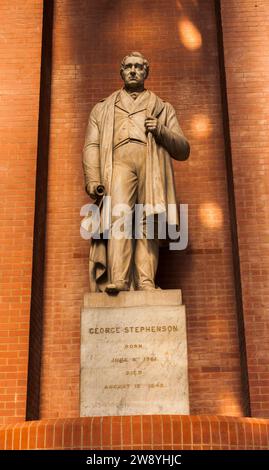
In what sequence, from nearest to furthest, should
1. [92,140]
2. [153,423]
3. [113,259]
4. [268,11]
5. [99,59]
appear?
[153,423]
[113,259]
[92,140]
[268,11]
[99,59]

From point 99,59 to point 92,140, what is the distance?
105 inches

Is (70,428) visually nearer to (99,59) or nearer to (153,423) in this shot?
(153,423)

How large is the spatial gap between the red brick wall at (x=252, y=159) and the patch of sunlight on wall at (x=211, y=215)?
0.66m

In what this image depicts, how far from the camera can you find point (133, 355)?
6.10 m

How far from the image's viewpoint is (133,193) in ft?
22.4

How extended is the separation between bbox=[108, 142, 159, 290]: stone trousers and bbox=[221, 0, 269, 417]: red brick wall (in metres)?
1.35

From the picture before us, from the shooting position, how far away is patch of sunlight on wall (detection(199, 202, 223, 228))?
846 cm

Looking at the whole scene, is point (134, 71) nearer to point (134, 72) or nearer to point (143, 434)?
point (134, 72)

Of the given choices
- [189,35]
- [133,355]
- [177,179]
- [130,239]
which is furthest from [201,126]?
[133,355]

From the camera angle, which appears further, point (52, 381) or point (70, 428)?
point (52, 381)

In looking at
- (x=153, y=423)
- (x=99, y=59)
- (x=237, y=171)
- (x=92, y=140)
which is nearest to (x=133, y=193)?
(x=92, y=140)

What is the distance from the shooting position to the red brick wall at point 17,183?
718cm

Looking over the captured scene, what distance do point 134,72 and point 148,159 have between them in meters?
0.97

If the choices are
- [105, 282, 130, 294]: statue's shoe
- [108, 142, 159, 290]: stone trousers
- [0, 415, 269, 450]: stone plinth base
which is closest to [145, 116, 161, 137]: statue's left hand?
[108, 142, 159, 290]: stone trousers
